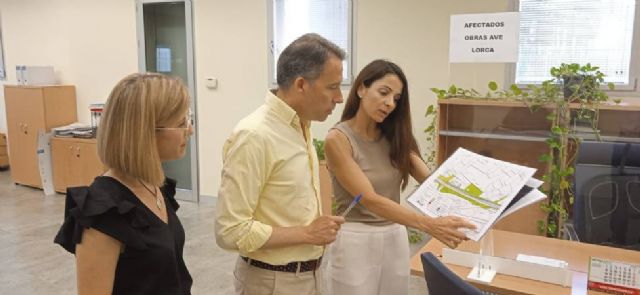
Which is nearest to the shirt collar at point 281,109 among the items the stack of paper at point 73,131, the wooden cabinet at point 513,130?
the wooden cabinet at point 513,130

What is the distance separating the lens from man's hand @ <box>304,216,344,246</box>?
4.75ft

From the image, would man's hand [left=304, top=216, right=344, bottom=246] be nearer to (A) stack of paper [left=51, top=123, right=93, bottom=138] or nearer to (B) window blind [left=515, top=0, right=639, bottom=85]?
(B) window blind [left=515, top=0, right=639, bottom=85]

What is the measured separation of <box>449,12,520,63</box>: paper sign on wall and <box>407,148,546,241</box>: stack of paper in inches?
43.9

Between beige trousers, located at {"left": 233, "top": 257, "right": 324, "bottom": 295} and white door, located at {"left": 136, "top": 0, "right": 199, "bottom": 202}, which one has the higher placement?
white door, located at {"left": 136, "top": 0, "right": 199, "bottom": 202}

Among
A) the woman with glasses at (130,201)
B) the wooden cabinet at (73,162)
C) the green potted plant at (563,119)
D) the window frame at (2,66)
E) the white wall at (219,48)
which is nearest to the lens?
the woman with glasses at (130,201)

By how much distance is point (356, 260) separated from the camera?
77.9 inches

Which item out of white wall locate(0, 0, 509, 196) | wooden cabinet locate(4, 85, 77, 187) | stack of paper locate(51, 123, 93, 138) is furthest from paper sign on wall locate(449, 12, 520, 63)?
wooden cabinet locate(4, 85, 77, 187)

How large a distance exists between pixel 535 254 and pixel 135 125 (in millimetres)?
1512

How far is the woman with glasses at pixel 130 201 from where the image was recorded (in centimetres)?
118

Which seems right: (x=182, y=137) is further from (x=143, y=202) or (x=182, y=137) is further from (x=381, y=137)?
(x=381, y=137)

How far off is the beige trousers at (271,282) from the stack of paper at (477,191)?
1.64ft

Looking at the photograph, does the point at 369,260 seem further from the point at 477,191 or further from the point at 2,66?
the point at 2,66

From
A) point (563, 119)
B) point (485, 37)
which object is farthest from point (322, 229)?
point (563, 119)

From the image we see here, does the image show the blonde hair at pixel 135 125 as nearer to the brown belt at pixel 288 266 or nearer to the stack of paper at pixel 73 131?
the brown belt at pixel 288 266
